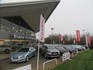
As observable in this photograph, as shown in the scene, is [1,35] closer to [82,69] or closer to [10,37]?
[10,37]

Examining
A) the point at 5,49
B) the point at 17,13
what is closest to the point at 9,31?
the point at 5,49

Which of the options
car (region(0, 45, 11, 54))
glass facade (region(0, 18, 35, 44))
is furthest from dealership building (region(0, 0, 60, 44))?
car (region(0, 45, 11, 54))

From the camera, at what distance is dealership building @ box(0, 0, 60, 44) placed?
13.2 m

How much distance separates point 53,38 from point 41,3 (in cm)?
7666

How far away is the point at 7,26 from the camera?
1997 centimetres

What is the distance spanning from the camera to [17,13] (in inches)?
689

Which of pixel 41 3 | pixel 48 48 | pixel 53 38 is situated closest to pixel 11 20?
pixel 48 48

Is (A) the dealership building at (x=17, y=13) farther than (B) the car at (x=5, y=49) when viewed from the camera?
No

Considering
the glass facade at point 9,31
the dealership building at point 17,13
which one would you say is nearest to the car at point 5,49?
the dealership building at point 17,13

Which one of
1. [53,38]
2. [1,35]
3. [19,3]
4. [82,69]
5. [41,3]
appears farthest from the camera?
[53,38]

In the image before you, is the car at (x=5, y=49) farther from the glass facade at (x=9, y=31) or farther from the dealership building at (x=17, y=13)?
the glass facade at (x=9, y=31)

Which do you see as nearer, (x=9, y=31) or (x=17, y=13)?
(x=17, y=13)

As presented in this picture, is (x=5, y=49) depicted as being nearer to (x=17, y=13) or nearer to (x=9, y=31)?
(x=9, y=31)

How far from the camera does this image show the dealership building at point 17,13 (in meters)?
13.2
